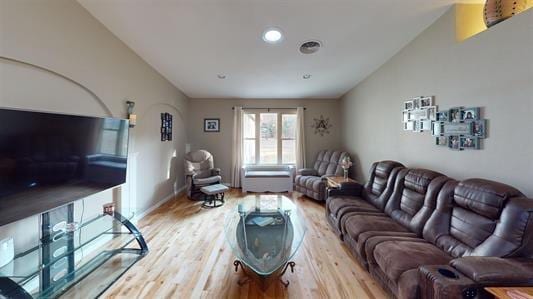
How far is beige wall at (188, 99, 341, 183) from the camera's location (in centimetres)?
610

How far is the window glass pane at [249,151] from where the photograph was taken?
6.18 m

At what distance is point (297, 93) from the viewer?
5.54 meters

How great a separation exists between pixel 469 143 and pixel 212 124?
17.1 ft

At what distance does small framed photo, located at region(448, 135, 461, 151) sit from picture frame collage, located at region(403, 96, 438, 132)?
322 millimetres

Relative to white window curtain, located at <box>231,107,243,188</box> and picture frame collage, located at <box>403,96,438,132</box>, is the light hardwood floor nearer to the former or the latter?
picture frame collage, located at <box>403,96,438,132</box>

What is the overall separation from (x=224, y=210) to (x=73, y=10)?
3335 mm

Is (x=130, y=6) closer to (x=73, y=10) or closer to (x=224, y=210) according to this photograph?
(x=73, y=10)

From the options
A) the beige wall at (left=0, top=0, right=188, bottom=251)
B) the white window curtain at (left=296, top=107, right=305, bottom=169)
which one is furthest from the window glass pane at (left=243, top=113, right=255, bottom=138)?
the beige wall at (left=0, top=0, right=188, bottom=251)

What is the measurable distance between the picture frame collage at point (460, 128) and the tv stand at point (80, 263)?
3504 millimetres

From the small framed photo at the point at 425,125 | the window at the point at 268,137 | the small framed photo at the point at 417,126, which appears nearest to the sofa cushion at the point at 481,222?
the small framed photo at the point at 425,125

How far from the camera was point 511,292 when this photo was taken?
1160 millimetres

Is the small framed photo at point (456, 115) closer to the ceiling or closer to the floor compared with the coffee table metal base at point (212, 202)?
closer to the ceiling

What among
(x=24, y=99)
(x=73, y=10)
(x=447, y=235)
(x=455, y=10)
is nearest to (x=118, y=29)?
(x=73, y=10)

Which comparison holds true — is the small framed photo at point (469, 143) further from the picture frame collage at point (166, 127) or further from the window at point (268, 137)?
the picture frame collage at point (166, 127)
